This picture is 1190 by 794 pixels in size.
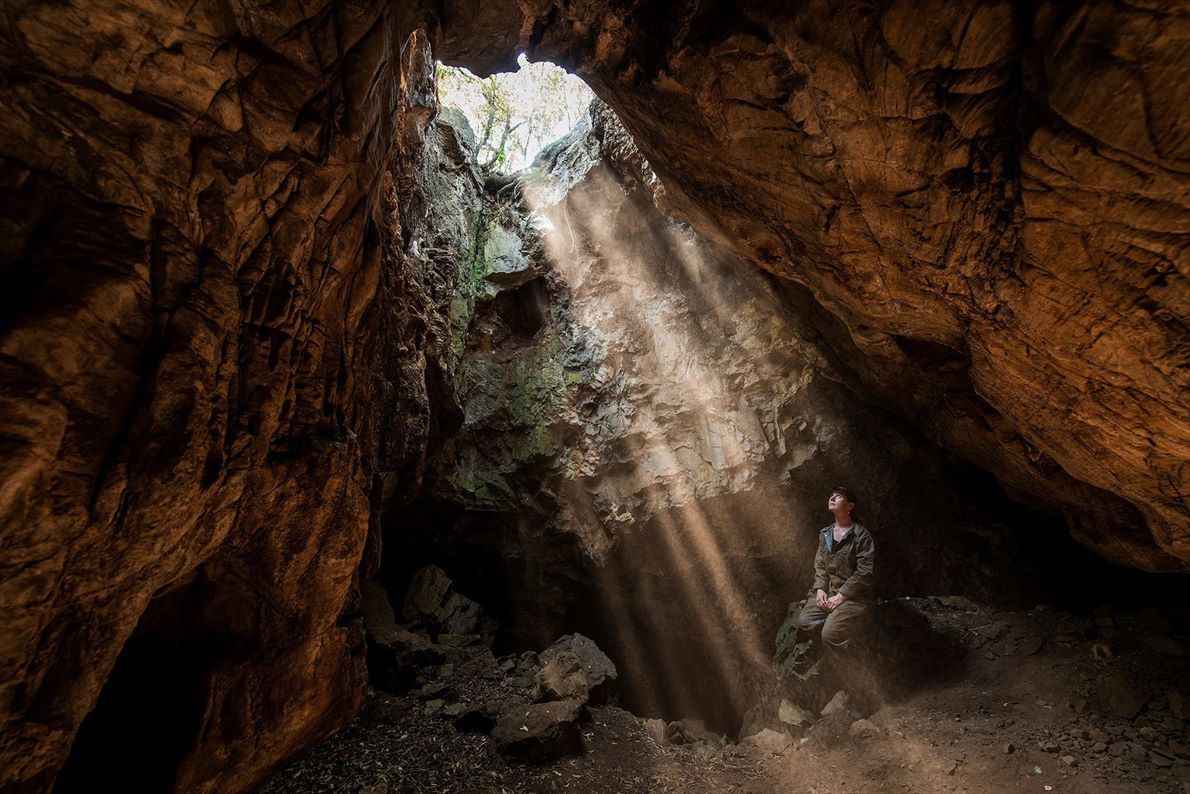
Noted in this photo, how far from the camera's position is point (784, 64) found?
4.50 meters

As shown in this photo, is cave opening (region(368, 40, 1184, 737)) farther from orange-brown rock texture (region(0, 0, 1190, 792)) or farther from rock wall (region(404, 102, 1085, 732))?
orange-brown rock texture (region(0, 0, 1190, 792))

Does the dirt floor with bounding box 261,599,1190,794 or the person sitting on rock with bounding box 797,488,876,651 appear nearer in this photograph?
the dirt floor with bounding box 261,599,1190,794

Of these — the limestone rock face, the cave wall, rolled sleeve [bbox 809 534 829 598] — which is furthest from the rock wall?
the cave wall

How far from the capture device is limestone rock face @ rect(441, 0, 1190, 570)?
10.6 feet

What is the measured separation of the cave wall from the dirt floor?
1360mm

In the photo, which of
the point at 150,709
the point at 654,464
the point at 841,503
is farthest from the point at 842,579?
the point at 150,709

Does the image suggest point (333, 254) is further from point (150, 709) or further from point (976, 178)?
point (976, 178)

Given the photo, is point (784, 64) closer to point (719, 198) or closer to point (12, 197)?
point (719, 198)

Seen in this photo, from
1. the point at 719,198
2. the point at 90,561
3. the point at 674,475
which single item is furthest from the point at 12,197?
the point at 674,475

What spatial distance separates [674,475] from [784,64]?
306 inches

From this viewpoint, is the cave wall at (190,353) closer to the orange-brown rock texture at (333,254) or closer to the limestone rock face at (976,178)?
the orange-brown rock texture at (333,254)

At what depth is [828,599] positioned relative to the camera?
753 centimetres

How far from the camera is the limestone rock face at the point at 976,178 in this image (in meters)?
3.23

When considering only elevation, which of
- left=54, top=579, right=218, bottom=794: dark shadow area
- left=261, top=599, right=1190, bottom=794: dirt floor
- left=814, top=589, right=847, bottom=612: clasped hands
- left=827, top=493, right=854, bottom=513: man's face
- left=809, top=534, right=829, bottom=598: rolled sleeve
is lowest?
left=261, top=599, right=1190, bottom=794: dirt floor
